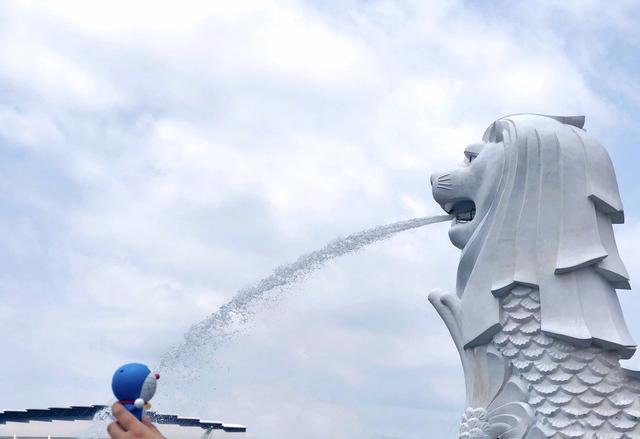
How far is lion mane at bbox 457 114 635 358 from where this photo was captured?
11.0 meters

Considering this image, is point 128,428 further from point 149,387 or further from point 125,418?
point 149,387

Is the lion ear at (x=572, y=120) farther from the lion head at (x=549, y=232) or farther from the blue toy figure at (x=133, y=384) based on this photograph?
the blue toy figure at (x=133, y=384)

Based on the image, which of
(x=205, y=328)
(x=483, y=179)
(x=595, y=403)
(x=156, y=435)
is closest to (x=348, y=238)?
(x=483, y=179)

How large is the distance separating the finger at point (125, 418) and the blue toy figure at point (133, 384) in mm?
371

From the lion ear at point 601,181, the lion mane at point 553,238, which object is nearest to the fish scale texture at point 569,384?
the lion mane at point 553,238

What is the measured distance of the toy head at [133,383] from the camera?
4949 millimetres

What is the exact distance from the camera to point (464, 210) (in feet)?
40.8

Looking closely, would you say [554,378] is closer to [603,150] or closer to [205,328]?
[603,150]

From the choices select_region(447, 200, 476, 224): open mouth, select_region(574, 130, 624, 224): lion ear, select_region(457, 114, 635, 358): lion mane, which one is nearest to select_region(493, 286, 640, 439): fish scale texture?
select_region(457, 114, 635, 358): lion mane

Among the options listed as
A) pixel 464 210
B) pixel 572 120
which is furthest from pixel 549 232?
pixel 572 120

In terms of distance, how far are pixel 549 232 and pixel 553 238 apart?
0.08 meters

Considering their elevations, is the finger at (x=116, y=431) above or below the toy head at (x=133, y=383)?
below

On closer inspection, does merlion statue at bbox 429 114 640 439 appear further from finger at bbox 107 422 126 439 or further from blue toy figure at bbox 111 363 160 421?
finger at bbox 107 422 126 439

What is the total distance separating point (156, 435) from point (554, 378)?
732 centimetres
